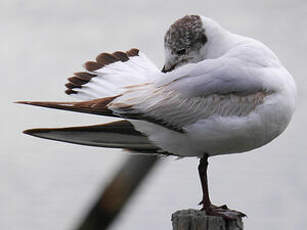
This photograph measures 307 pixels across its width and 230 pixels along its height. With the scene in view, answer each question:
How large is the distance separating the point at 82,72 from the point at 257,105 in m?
0.96

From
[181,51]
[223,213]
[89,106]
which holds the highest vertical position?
[181,51]

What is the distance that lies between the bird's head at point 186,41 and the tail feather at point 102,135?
0.32 metres

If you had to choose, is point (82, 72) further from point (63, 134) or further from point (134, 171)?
point (134, 171)

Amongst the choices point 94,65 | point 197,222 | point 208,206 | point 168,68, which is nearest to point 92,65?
point 94,65

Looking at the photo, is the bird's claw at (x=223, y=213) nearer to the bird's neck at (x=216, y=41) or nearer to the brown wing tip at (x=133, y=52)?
the bird's neck at (x=216, y=41)

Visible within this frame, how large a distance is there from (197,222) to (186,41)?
80 cm

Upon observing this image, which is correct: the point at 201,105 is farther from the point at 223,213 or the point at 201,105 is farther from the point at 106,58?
the point at 106,58

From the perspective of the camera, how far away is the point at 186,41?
8.73 ft

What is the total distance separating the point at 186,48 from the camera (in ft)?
8.79

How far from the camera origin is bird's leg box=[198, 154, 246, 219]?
2467 mm

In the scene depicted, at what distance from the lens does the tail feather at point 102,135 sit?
2531mm

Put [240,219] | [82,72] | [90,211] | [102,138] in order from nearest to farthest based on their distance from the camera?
[90,211] → [240,219] → [102,138] → [82,72]

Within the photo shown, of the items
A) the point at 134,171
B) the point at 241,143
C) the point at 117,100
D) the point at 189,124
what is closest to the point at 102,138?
the point at 117,100

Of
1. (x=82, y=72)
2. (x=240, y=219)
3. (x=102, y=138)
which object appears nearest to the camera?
(x=240, y=219)
